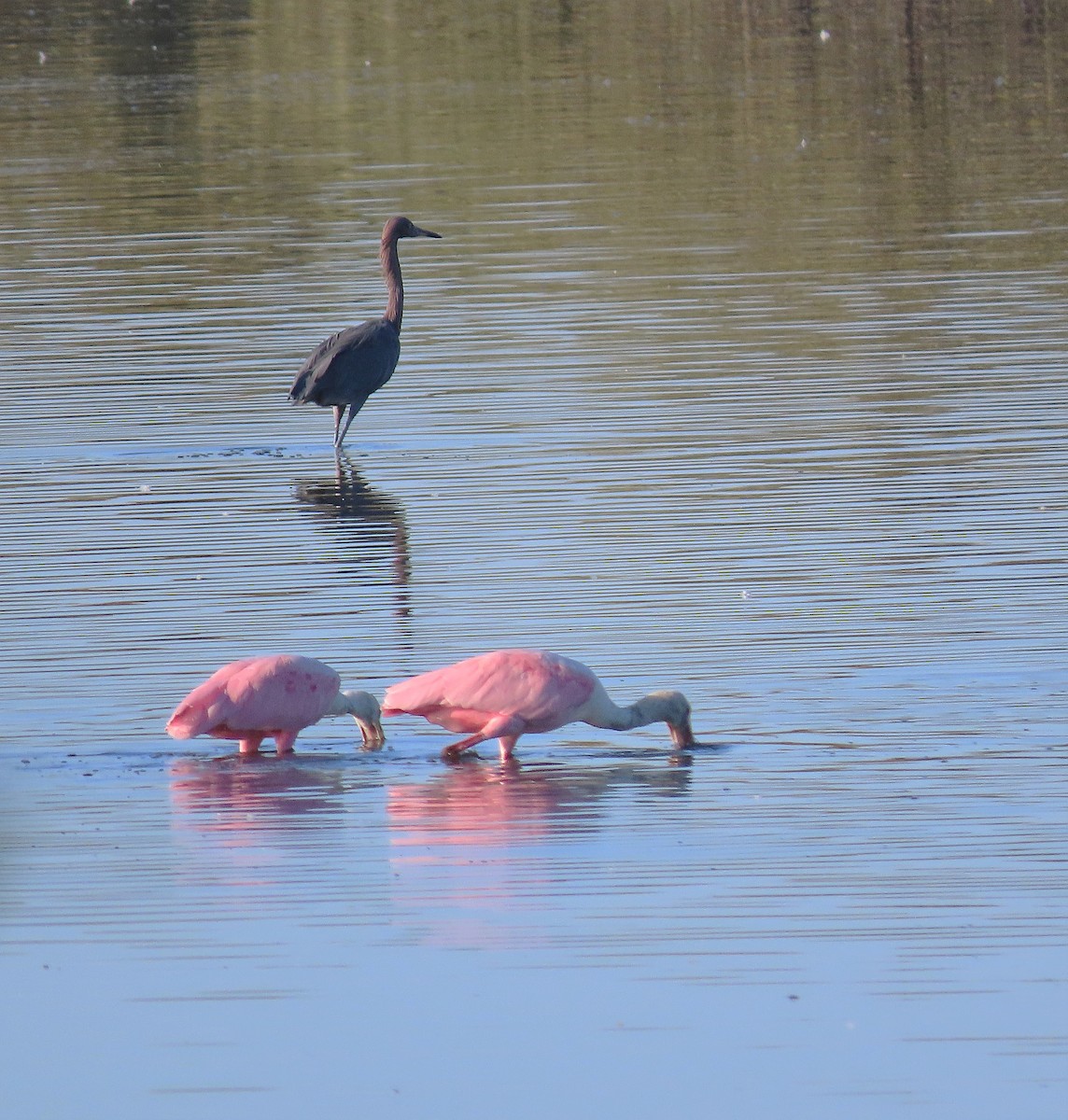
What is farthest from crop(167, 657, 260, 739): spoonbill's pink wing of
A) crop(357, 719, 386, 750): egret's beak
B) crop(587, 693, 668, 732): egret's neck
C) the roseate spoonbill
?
the roseate spoonbill

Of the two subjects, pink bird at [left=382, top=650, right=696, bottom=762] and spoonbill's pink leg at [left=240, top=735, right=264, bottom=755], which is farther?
spoonbill's pink leg at [left=240, top=735, right=264, bottom=755]

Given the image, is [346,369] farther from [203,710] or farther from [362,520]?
[203,710]

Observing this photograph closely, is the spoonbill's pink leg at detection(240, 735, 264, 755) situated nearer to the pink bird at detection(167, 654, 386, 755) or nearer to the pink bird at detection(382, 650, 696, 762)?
the pink bird at detection(167, 654, 386, 755)

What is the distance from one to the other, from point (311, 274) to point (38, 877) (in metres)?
15.5

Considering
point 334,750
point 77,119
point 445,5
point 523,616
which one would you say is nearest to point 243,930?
point 334,750

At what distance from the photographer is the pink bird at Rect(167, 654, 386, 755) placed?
8.51 metres

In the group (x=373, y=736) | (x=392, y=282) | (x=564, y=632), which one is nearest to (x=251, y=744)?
(x=373, y=736)

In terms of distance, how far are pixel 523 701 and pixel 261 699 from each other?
0.90m

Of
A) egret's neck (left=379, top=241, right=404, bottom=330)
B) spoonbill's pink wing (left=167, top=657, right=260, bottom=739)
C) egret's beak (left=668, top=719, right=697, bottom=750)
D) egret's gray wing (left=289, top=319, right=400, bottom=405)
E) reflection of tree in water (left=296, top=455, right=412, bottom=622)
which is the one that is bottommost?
egret's beak (left=668, top=719, right=697, bottom=750)

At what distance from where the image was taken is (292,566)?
11.8 meters

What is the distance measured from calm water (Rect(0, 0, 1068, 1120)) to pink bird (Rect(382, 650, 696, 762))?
17 centimetres

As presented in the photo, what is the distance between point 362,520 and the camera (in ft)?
42.7

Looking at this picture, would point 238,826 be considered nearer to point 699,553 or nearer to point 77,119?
point 699,553

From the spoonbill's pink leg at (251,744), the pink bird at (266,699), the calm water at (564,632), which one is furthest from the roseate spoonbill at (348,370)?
the pink bird at (266,699)
